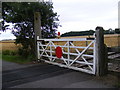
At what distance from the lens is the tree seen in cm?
997

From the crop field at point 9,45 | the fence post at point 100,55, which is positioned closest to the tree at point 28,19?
the crop field at point 9,45

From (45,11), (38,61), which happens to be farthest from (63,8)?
(38,61)

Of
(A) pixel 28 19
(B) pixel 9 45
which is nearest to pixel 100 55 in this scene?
(A) pixel 28 19

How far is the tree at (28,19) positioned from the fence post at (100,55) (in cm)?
566

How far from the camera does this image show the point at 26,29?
1043 centimetres

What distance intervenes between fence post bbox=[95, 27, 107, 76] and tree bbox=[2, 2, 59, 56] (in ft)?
18.6

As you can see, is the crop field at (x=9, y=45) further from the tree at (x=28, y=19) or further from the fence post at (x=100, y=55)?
the fence post at (x=100, y=55)

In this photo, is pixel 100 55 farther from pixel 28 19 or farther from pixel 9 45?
pixel 9 45

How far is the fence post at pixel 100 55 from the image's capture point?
5.48 meters

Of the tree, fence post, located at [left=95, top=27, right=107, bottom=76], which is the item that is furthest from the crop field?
fence post, located at [left=95, top=27, right=107, bottom=76]

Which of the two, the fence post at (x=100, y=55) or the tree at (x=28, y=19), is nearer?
the fence post at (x=100, y=55)

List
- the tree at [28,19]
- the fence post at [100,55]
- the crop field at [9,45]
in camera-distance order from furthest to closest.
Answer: the crop field at [9,45] < the tree at [28,19] < the fence post at [100,55]

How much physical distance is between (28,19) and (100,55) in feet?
20.8

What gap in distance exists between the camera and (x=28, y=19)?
33.5 feet
